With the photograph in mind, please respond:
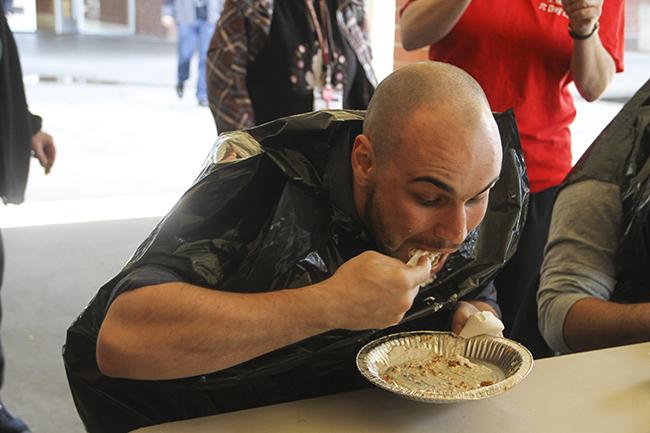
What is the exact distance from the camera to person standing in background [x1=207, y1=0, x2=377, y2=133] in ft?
8.35

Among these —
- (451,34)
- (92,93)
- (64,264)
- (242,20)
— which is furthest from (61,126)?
(451,34)

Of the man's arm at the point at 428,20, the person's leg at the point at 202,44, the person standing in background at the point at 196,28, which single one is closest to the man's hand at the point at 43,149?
the man's arm at the point at 428,20

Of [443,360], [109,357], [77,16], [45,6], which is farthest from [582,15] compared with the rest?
[77,16]

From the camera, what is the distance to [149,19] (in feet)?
49.6

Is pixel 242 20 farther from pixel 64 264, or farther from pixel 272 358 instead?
pixel 64 264

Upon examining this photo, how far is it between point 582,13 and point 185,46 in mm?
6137

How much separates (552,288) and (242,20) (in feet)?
4.20

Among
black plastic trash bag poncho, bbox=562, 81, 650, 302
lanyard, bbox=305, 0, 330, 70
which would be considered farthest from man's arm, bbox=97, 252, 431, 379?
lanyard, bbox=305, 0, 330, 70

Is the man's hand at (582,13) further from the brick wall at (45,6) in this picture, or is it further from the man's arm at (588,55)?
the brick wall at (45,6)

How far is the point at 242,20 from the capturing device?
2.52m

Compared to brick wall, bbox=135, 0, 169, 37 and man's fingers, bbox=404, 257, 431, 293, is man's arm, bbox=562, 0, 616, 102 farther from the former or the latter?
brick wall, bbox=135, 0, 169, 37

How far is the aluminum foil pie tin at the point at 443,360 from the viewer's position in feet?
3.96

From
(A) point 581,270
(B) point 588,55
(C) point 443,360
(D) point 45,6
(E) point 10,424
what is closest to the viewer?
(C) point 443,360

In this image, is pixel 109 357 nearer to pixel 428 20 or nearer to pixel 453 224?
pixel 453 224
